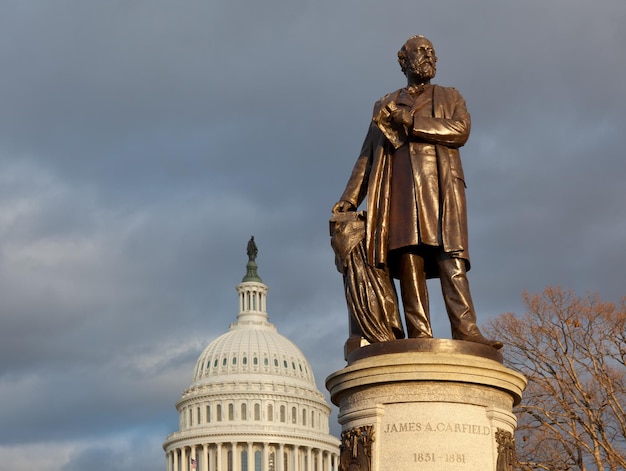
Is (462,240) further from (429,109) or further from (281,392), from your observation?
(281,392)

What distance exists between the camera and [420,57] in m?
13.1

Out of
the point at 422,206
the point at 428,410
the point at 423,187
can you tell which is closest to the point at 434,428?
the point at 428,410

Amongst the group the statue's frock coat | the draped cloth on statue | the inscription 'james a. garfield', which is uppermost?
the statue's frock coat

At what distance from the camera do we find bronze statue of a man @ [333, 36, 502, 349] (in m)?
12.4

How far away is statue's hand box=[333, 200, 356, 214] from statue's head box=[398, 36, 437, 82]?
1533 millimetres

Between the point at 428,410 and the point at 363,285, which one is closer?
the point at 428,410

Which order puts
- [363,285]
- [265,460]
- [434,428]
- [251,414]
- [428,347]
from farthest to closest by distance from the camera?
[251,414]
[265,460]
[363,285]
[428,347]
[434,428]

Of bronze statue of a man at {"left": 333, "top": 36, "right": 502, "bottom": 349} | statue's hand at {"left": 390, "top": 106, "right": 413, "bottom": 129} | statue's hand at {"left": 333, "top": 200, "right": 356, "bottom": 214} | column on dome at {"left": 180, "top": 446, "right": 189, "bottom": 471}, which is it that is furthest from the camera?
column on dome at {"left": 180, "top": 446, "right": 189, "bottom": 471}

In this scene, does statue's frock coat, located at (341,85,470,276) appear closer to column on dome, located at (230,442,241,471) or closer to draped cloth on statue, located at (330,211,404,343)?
draped cloth on statue, located at (330,211,404,343)

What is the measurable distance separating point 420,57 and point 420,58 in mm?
12

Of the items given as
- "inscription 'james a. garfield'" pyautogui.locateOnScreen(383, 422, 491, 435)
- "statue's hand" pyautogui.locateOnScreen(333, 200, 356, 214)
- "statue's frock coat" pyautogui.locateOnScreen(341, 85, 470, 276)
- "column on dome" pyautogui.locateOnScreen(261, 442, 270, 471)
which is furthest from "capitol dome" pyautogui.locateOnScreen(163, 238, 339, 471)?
"inscription 'james a. garfield'" pyautogui.locateOnScreen(383, 422, 491, 435)

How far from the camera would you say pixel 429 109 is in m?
12.9

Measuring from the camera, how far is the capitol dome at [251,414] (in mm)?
147500

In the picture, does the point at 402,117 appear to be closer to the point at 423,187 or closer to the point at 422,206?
the point at 423,187
